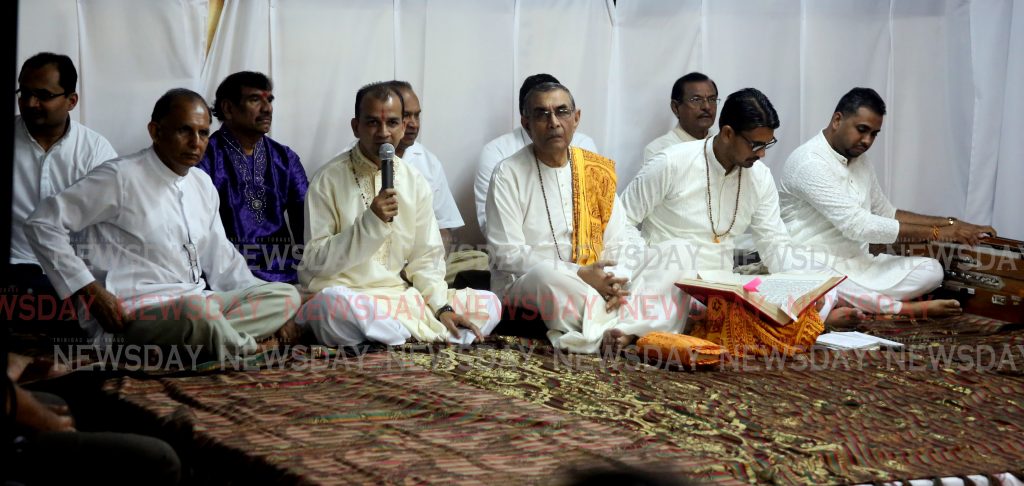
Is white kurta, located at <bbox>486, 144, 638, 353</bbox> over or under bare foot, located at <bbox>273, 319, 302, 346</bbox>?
over

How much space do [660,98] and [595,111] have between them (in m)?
0.45

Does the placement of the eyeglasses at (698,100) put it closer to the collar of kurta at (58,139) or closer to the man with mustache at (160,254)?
the man with mustache at (160,254)

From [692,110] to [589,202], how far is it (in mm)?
1540

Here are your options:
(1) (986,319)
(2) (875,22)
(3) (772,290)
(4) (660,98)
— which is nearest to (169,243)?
(3) (772,290)

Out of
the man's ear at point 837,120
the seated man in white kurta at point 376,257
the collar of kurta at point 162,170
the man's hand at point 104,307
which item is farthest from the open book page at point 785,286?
the man's hand at point 104,307

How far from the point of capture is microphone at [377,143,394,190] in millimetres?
4039

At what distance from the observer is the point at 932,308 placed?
17.3ft

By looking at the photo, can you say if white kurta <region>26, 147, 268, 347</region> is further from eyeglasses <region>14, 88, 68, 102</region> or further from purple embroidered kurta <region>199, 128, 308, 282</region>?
eyeglasses <region>14, 88, 68, 102</region>

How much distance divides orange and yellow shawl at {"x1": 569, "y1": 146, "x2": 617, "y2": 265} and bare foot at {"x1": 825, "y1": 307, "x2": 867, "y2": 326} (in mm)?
1127

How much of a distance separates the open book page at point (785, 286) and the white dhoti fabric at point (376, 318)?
1.08 m

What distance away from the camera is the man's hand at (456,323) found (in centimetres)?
437

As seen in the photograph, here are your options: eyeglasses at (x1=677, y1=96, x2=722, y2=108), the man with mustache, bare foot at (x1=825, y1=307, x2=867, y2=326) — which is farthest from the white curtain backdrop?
bare foot at (x1=825, y1=307, x2=867, y2=326)

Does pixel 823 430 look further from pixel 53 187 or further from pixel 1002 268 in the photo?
pixel 53 187

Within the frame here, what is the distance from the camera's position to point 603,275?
4.51 metres
